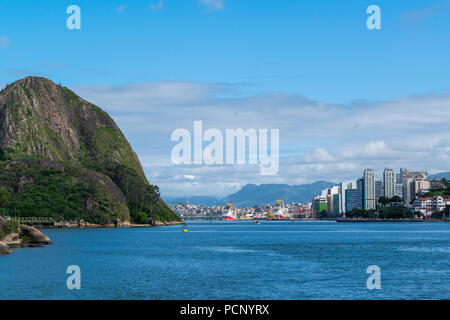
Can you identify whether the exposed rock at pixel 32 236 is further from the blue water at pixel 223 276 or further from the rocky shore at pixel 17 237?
the blue water at pixel 223 276

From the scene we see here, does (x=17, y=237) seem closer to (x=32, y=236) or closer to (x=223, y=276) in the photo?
(x=32, y=236)

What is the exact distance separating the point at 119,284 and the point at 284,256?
38.5 metres

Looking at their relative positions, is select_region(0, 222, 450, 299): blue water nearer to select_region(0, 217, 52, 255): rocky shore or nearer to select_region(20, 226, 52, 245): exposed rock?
select_region(0, 217, 52, 255): rocky shore

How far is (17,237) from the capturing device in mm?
99125

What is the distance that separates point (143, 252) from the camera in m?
100

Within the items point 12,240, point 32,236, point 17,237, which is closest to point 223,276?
point 12,240

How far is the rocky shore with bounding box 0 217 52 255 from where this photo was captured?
93.6m

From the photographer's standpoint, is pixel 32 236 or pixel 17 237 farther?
pixel 32 236

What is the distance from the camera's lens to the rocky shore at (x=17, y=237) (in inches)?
3684

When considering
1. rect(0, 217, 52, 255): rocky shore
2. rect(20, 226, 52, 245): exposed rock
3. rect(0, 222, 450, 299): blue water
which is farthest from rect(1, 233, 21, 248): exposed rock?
rect(0, 222, 450, 299): blue water

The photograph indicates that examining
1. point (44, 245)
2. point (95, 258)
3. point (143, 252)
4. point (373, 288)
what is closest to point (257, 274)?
point (373, 288)

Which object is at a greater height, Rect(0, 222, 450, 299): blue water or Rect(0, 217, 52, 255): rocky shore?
Rect(0, 217, 52, 255): rocky shore
